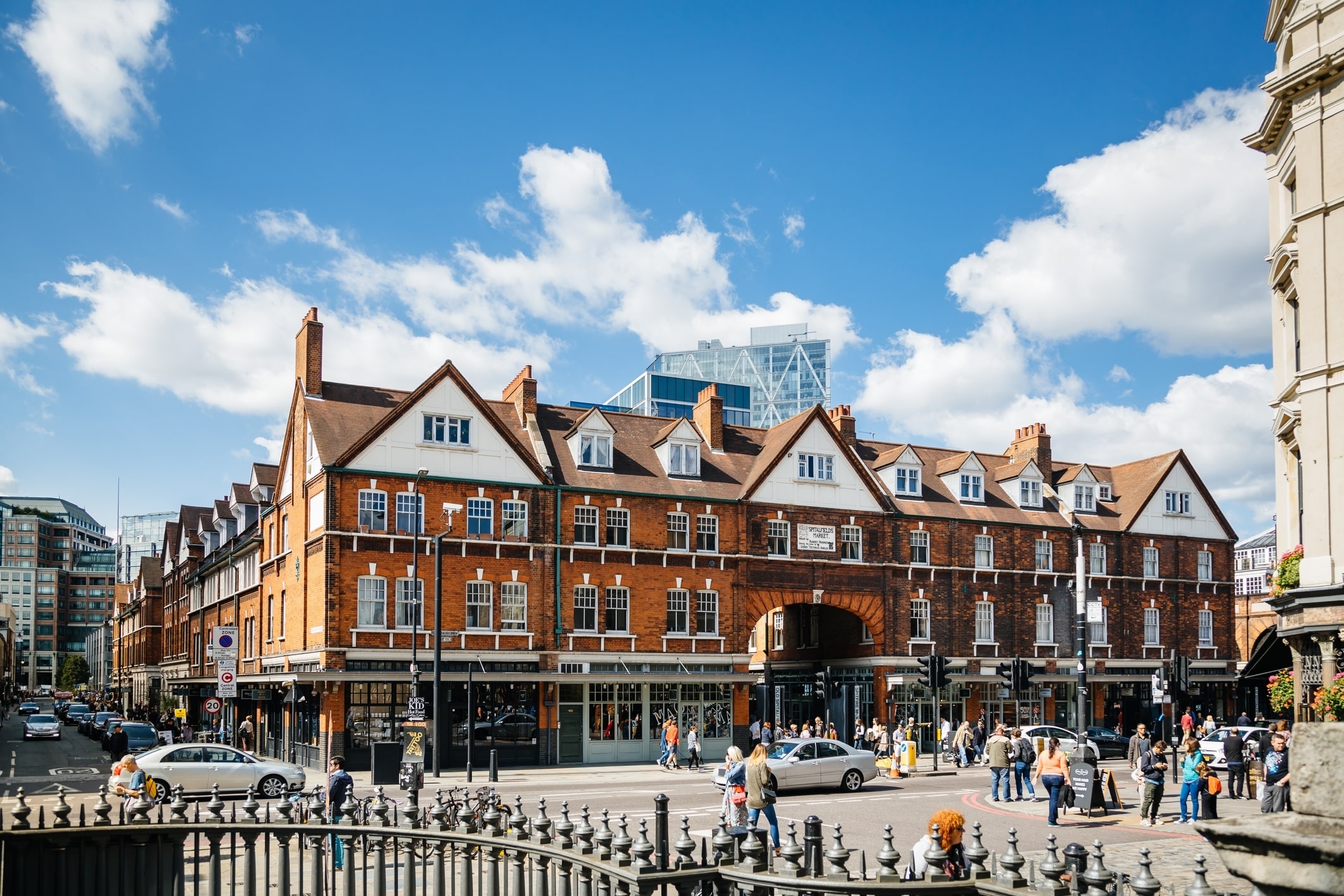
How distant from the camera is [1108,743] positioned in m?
44.8

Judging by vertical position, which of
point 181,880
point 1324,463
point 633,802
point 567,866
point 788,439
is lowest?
point 633,802

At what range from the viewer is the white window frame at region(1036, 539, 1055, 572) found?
173ft

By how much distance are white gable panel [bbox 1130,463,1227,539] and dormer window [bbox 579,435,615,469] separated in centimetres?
2559

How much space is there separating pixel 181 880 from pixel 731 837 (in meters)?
4.13

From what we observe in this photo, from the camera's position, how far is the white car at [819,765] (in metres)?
30.2

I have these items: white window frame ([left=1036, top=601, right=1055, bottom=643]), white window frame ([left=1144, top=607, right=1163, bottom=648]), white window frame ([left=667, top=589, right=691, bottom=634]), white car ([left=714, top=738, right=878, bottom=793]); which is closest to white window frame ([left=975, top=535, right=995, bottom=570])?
white window frame ([left=1036, top=601, right=1055, bottom=643])

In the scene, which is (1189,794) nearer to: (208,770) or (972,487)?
(208,770)

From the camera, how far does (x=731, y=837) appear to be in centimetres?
645

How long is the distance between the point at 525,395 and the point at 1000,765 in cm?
2480

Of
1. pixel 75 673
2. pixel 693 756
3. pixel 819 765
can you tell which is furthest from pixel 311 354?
pixel 75 673

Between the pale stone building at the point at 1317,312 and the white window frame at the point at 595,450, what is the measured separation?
88.3 feet

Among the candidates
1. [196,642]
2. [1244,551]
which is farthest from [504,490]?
[1244,551]

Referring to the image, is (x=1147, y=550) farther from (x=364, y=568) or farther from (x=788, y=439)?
(x=364, y=568)

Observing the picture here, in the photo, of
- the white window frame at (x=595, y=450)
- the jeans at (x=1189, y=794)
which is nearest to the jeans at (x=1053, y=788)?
the jeans at (x=1189, y=794)
